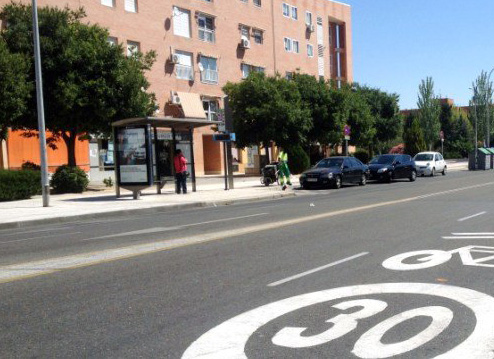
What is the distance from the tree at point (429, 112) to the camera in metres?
65.2

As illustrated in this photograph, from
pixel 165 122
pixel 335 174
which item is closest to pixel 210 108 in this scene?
pixel 335 174

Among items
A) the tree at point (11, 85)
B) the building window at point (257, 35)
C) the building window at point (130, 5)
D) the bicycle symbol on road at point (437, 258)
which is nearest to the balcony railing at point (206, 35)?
the building window at point (257, 35)

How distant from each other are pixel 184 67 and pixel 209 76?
2.71 meters

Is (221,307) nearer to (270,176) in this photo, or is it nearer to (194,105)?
(270,176)

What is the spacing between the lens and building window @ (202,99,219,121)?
1750 inches

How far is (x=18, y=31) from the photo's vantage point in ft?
84.2

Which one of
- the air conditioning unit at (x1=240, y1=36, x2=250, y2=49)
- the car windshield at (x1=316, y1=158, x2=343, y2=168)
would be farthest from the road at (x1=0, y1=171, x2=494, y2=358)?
the air conditioning unit at (x1=240, y1=36, x2=250, y2=49)

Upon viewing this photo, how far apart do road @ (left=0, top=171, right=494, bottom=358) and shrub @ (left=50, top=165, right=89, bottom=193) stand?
48.8ft

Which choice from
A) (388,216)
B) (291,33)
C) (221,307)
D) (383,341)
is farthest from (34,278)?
(291,33)

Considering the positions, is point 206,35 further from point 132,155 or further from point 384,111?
point 132,155

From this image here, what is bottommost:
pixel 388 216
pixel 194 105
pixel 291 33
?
pixel 388 216

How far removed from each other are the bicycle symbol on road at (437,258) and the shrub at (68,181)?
2015 cm

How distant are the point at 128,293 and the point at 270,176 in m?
24.2

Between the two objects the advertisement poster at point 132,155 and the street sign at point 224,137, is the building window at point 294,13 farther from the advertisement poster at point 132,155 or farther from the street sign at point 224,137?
the advertisement poster at point 132,155
